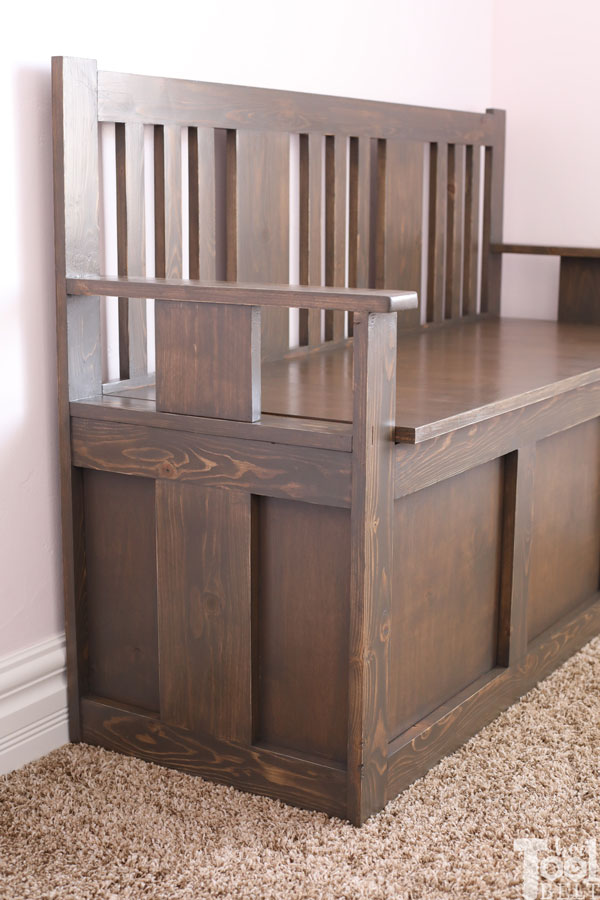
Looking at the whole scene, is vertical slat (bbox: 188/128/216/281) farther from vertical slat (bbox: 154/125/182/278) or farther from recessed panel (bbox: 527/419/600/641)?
recessed panel (bbox: 527/419/600/641)

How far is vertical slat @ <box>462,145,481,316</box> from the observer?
8.82 ft

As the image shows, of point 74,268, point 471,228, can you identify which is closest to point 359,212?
point 471,228

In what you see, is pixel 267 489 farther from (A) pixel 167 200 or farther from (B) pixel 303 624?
(A) pixel 167 200

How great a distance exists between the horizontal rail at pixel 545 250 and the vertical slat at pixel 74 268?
1.38 meters

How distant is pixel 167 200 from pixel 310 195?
0.43 meters

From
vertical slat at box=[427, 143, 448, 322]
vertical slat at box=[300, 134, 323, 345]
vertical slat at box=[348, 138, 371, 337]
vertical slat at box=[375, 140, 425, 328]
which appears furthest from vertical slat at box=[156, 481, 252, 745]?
vertical slat at box=[427, 143, 448, 322]

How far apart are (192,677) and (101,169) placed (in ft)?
2.50

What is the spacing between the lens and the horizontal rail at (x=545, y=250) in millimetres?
2664

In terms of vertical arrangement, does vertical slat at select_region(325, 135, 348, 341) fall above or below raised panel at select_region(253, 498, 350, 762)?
above

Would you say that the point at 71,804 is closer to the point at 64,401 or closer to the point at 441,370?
the point at 64,401

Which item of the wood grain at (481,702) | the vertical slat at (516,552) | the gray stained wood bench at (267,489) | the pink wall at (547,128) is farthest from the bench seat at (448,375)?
the wood grain at (481,702)

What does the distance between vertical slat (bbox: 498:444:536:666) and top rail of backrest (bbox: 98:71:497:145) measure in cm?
73

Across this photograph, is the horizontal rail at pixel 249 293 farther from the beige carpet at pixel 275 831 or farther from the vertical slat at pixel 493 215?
the vertical slat at pixel 493 215

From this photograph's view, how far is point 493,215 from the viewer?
279cm
